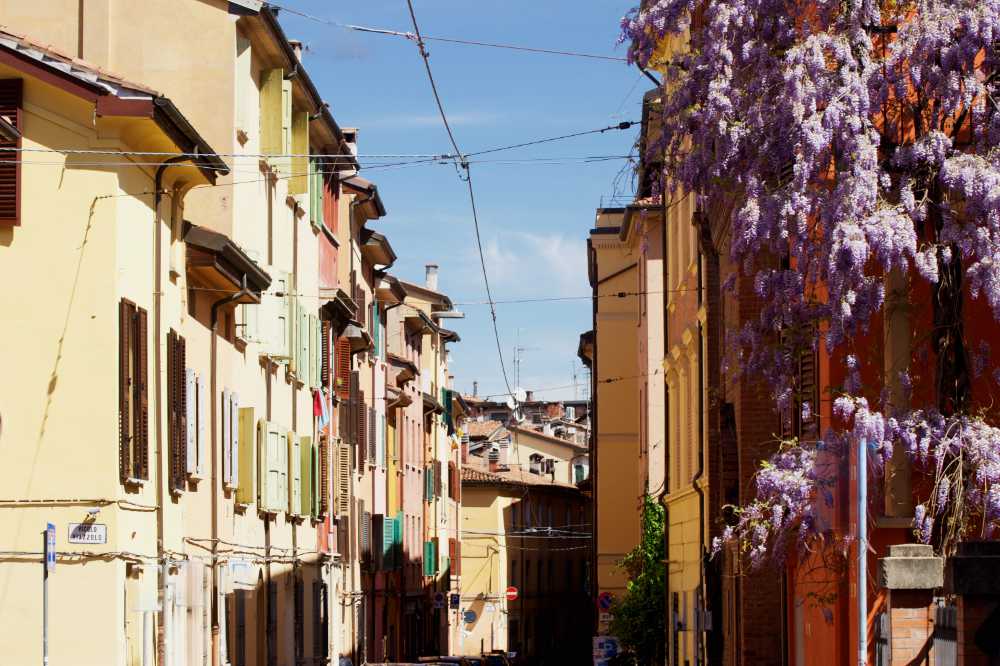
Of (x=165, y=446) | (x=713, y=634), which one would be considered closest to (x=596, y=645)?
(x=713, y=634)

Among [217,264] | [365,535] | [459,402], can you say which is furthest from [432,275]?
[217,264]

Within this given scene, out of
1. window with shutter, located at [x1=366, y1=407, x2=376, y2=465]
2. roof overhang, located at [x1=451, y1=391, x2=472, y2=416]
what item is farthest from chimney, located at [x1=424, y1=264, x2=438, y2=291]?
window with shutter, located at [x1=366, y1=407, x2=376, y2=465]

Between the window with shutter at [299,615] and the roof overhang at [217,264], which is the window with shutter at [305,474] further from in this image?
the roof overhang at [217,264]

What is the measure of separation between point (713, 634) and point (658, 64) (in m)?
13.9

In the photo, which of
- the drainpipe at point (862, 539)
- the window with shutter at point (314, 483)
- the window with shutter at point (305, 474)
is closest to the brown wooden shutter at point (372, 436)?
the window with shutter at point (314, 483)

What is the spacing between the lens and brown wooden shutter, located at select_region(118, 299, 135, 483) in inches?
706

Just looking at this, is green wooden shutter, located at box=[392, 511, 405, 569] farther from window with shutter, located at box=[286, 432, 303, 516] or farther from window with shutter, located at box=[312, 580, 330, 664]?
window with shutter, located at box=[286, 432, 303, 516]

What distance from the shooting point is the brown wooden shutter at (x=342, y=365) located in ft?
127

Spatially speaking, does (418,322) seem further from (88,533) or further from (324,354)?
(88,533)

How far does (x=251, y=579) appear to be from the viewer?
81.5 ft

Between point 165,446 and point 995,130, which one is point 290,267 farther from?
point 995,130

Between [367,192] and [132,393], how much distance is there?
81.8 feet

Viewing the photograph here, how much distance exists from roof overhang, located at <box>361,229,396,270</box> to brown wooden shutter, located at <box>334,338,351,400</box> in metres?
7.20

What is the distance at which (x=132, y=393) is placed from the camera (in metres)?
18.4
